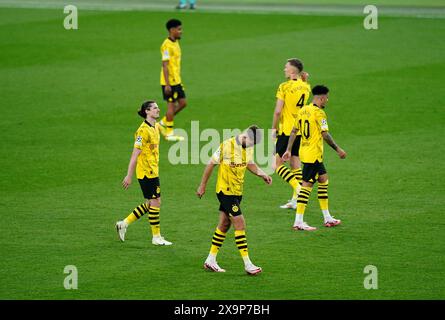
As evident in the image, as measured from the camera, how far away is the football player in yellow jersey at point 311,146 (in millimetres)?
14805

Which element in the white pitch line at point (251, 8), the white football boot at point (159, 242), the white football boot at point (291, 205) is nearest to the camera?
the white football boot at point (159, 242)

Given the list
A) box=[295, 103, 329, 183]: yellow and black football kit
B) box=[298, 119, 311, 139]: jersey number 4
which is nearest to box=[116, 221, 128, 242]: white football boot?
box=[295, 103, 329, 183]: yellow and black football kit

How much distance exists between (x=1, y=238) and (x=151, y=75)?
1295cm

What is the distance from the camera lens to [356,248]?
13.9 meters

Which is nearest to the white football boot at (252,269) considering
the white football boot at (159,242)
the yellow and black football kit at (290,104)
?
the white football boot at (159,242)

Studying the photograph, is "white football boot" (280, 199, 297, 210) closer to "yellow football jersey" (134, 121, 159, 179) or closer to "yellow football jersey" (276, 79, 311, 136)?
"yellow football jersey" (276, 79, 311, 136)

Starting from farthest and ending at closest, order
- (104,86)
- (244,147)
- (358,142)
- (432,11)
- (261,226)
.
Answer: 1. (432,11)
2. (104,86)
3. (358,142)
4. (261,226)
5. (244,147)

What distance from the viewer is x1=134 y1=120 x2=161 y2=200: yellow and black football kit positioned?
1384cm

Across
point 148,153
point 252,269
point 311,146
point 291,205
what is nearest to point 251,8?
point 291,205

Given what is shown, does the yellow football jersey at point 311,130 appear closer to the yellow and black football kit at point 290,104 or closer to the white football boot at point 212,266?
the yellow and black football kit at point 290,104

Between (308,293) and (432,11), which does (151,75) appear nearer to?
(432,11)

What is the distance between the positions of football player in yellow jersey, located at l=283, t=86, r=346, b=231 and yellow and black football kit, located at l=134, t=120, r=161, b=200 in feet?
7.82

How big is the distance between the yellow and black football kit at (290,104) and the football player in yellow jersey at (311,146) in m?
0.95

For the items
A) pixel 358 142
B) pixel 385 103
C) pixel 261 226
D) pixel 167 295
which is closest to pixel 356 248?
pixel 261 226
